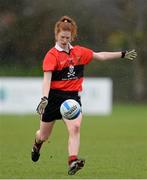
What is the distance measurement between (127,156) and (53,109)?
2.39 metres

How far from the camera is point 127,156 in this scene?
1244 centimetres

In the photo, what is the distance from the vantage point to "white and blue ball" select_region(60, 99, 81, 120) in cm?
997

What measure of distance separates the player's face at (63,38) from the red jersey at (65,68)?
0.27ft

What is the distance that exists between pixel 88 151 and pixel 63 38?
3.76 metres

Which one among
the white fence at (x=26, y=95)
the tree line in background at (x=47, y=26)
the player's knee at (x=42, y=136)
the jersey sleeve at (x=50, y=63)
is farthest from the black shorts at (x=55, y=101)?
the white fence at (x=26, y=95)

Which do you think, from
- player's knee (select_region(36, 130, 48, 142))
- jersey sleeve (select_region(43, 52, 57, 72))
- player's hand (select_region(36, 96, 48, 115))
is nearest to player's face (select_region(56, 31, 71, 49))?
jersey sleeve (select_region(43, 52, 57, 72))

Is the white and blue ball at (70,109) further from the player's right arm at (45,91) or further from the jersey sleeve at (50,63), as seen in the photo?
the jersey sleeve at (50,63)

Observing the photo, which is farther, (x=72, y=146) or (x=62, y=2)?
(x=62, y=2)

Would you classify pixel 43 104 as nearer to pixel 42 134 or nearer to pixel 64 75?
pixel 64 75

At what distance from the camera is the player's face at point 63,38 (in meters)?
10.1

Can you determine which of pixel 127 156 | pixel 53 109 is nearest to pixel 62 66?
pixel 53 109

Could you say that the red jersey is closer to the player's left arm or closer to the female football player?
the female football player

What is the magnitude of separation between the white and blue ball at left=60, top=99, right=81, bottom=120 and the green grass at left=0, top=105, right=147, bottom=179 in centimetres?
70

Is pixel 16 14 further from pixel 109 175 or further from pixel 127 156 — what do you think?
pixel 109 175
